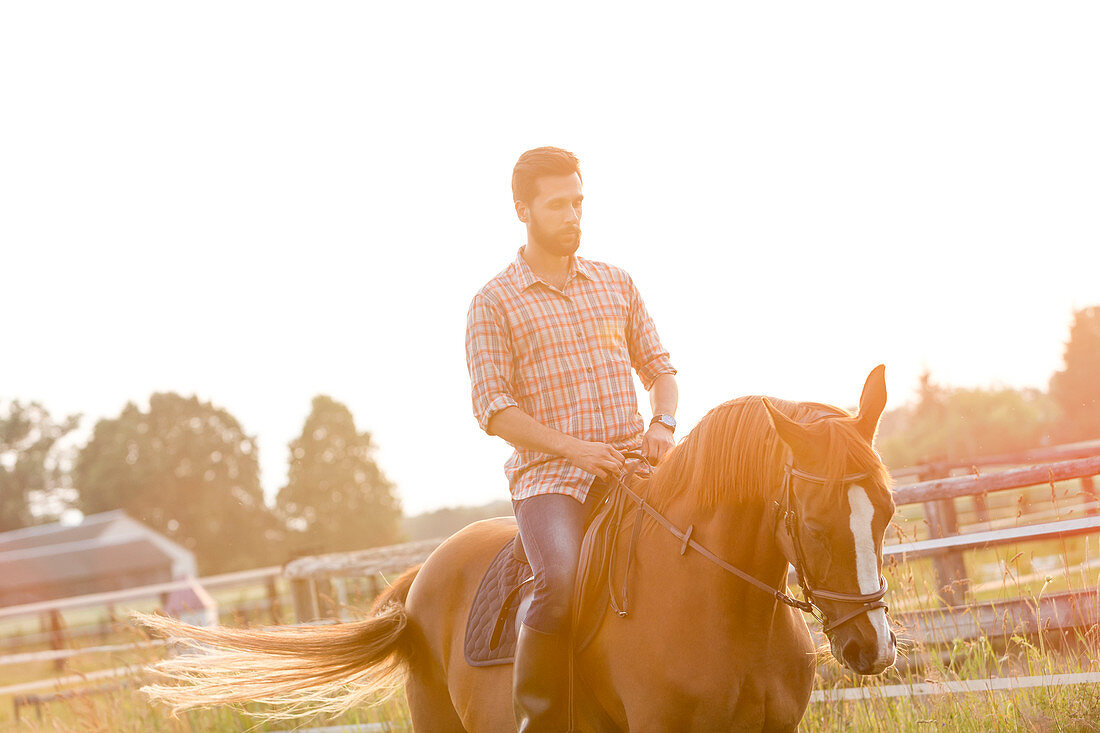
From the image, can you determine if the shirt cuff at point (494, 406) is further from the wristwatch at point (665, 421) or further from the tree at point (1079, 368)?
the tree at point (1079, 368)

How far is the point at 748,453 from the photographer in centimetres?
313

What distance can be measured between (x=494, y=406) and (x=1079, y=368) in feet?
145

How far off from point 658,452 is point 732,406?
56cm

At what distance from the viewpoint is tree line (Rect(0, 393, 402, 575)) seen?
5222 cm

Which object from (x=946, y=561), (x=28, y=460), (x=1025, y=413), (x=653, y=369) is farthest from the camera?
(x=28, y=460)

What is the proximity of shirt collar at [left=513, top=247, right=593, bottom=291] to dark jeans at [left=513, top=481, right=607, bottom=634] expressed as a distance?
0.83 m

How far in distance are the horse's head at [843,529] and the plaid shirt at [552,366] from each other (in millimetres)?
1003

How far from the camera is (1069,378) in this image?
41.9 m

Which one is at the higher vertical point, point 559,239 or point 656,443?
point 559,239

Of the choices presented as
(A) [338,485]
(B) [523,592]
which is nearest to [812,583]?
(B) [523,592]

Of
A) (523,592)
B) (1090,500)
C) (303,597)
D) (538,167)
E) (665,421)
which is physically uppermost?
(538,167)

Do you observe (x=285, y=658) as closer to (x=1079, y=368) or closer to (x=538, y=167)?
(x=538, y=167)

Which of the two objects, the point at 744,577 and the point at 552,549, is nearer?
the point at 744,577

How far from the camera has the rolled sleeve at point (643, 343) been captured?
159 inches
